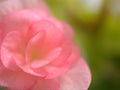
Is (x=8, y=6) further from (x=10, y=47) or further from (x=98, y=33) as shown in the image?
(x=98, y=33)

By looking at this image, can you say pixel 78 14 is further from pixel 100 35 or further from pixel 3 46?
pixel 3 46

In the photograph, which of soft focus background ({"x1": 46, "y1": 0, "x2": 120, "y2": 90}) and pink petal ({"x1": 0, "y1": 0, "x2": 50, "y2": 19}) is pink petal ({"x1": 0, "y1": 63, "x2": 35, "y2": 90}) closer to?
pink petal ({"x1": 0, "y1": 0, "x2": 50, "y2": 19})

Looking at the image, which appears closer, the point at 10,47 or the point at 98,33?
the point at 10,47

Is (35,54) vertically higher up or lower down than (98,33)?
higher up

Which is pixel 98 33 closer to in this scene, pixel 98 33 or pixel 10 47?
pixel 98 33

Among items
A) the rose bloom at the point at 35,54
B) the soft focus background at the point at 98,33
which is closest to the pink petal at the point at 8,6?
the rose bloom at the point at 35,54

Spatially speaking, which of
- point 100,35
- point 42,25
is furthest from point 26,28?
point 100,35

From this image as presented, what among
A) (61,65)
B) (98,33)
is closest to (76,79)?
(61,65)

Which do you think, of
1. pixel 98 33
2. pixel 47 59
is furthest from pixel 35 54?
pixel 98 33
